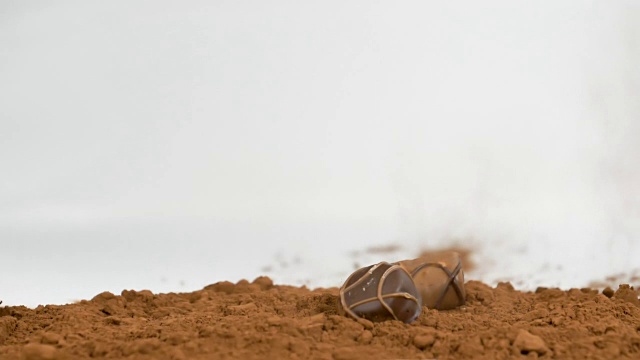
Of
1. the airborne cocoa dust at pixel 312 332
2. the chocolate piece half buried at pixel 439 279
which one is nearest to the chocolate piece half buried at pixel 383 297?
the airborne cocoa dust at pixel 312 332

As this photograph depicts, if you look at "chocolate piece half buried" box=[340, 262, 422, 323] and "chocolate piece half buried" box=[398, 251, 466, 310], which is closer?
"chocolate piece half buried" box=[340, 262, 422, 323]

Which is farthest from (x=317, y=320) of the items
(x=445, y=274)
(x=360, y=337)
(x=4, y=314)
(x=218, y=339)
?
(x=4, y=314)

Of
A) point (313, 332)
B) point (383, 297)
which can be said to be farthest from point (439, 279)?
point (313, 332)

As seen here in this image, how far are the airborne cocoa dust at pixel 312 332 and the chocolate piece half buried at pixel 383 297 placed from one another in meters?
0.09

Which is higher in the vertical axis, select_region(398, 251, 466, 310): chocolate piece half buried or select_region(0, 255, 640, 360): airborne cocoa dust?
select_region(398, 251, 466, 310): chocolate piece half buried

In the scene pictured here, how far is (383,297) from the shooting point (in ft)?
13.3

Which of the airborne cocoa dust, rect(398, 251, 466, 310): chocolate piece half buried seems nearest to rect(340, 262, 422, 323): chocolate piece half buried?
the airborne cocoa dust

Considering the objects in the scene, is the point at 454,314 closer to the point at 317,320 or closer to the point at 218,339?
the point at 317,320

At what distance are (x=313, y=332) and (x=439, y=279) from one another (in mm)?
1303

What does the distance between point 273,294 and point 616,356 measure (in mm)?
2308

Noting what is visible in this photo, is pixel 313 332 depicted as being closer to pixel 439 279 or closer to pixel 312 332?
pixel 312 332

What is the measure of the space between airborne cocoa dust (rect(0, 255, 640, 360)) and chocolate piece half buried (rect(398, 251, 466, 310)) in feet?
0.33

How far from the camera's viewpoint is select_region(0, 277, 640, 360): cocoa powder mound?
3.51 m

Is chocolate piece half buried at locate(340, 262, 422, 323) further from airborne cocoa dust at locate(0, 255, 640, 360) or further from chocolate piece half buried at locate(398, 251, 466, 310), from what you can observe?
chocolate piece half buried at locate(398, 251, 466, 310)
